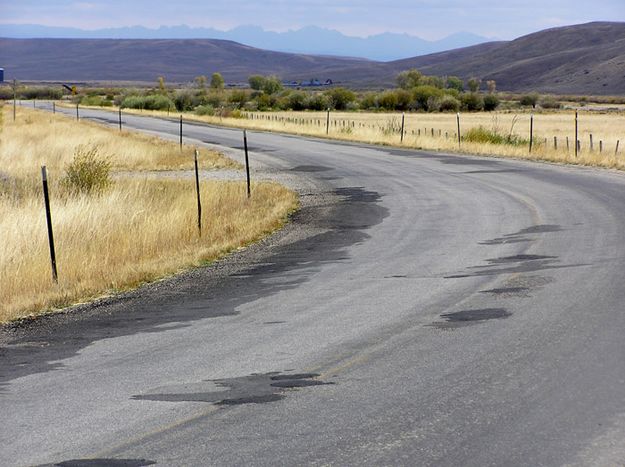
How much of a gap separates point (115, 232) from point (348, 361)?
837 cm

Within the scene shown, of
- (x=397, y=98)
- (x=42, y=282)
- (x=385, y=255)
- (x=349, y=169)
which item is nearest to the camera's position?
(x=42, y=282)

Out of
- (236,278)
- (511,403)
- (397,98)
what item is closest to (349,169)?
(236,278)

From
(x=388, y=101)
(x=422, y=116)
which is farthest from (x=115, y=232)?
(x=388, y=101)

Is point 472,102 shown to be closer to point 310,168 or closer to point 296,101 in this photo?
point 296,101

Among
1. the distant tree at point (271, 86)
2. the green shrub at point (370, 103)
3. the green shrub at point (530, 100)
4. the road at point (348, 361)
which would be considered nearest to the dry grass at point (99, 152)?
the road at point (348, 361)

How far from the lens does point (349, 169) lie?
30.8 m

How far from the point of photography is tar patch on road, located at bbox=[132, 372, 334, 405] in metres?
7.09

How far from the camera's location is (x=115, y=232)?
1553 centimetres

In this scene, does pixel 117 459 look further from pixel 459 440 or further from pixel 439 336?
pixel 439 336

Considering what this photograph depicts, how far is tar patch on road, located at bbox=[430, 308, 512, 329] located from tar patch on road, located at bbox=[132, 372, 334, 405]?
2.16 metres

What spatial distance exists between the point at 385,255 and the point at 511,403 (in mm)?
7363

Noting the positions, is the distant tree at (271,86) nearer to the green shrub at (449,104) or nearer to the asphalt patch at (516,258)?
A: the green shrub at (449,104)

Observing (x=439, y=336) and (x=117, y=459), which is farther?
(x=439, y=336)

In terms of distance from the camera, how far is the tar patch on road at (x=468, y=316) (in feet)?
30.7
